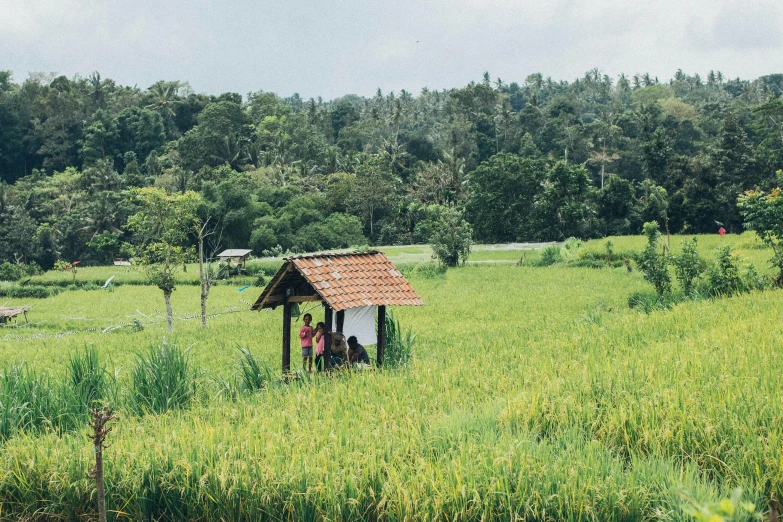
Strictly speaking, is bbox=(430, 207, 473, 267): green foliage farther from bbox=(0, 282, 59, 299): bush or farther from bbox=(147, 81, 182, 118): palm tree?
bbox=(147, 81, 182, 118): palm tree

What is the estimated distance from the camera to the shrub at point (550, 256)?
30750mm

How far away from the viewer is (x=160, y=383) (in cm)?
847

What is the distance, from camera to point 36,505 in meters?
6.18

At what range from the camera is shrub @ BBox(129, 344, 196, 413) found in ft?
27.5

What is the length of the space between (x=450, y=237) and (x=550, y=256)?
4516 mm

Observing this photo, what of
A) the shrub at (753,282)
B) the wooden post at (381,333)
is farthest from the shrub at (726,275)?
the wooden post at (381,333)

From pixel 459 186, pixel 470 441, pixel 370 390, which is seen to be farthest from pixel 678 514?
pixel 459 186

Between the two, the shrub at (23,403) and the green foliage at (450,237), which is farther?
the green foliage at (450,237)

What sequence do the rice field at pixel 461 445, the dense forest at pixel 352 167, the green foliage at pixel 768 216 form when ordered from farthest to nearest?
the dense forest at pixel 352 167, the green foliage at pixel 768 216, the rice field at pixel 461 445

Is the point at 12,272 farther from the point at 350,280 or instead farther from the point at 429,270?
the point at 350,280

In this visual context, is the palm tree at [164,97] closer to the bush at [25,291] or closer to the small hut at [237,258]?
the small hut at [237,258]

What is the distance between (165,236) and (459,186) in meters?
32.5

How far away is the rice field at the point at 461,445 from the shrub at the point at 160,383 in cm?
22

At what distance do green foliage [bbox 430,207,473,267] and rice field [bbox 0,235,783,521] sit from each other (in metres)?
21.3
